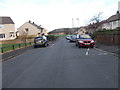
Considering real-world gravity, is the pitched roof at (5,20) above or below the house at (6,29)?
above

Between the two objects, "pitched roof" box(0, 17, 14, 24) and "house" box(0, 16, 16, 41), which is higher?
"pitched roof" box(0, 17, 14, 24)

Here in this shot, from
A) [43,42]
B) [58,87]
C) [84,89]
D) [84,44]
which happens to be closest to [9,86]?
[58,87]

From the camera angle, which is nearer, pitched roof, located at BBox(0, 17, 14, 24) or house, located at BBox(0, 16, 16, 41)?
house, located at BBox(0, 16, 16, 41)

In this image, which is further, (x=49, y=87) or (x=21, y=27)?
(x=21, y=27)

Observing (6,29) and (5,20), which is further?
(5,20)

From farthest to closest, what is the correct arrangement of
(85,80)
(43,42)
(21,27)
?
(21,27)
(43,42)
(85,80)

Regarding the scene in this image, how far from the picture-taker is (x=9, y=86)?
14.9 feet

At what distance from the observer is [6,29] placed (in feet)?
133

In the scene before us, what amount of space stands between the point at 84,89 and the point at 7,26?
134 ft

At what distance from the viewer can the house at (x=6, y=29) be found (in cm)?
3981

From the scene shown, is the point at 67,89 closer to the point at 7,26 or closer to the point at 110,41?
the point at 110,41

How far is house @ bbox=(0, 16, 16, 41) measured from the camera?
3981cm

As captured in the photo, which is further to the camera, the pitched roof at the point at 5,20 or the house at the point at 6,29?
the pitched roof at the point at 5,20

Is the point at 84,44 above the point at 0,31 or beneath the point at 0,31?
beneath
